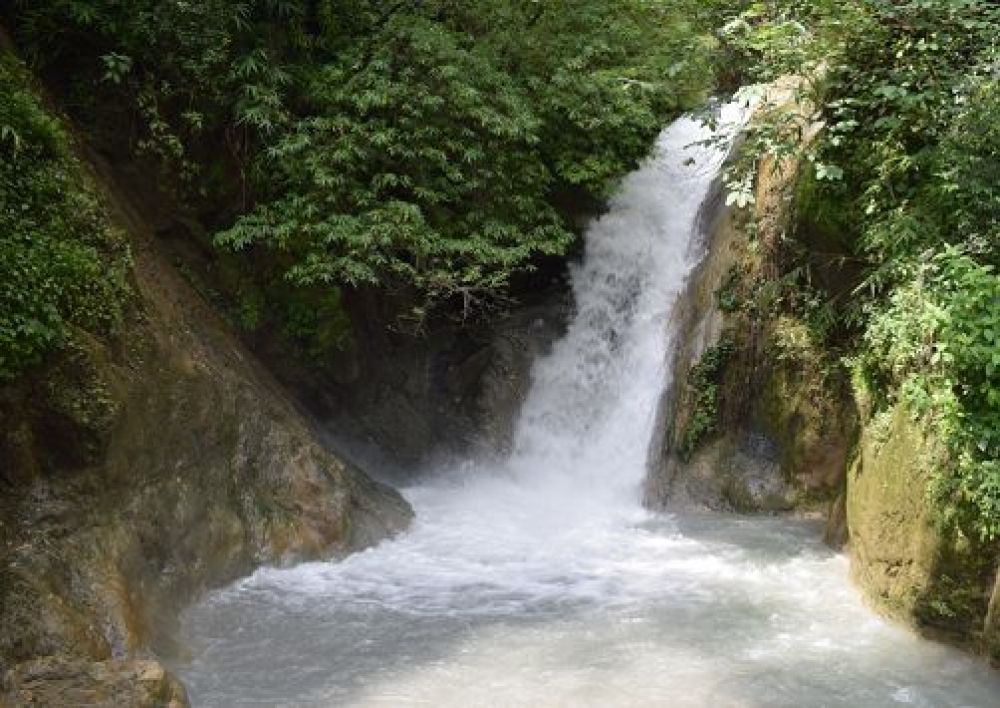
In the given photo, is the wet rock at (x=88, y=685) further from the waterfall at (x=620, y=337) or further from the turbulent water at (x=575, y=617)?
the waterfall at (x=620, y=337)

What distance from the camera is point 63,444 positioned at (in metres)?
6.30

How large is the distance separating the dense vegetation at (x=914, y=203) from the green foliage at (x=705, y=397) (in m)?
1.16

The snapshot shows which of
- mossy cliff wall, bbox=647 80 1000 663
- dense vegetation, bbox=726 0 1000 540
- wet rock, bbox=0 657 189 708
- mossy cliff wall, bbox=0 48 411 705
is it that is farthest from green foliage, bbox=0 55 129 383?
mossy cliff wall, bbox=647 80 1000 663

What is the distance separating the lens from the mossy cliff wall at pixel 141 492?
5.46 metres

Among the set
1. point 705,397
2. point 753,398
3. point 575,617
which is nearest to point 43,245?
point 575,617

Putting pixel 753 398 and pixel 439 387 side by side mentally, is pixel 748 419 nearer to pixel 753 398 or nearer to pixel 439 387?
pixel 753 398

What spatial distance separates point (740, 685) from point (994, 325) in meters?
3.06

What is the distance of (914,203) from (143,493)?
705 cm

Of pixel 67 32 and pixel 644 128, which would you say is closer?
pixel 67 32

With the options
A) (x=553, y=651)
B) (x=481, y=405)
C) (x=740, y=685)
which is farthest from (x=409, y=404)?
(x=740, y=685)

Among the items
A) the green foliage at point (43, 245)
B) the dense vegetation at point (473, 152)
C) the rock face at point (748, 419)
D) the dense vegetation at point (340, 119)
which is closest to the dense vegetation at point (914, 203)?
the dense vegetation at point (473, 152)

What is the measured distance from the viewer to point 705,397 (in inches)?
423

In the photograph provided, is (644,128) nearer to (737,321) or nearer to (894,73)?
(737,321)

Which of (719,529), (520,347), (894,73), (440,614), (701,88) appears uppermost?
(701,88)
